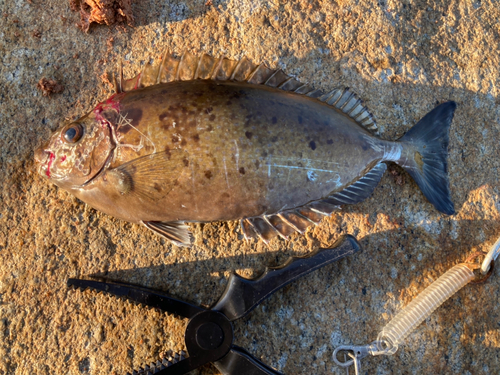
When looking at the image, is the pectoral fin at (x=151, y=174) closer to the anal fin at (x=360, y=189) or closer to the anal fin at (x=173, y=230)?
the anal fin at (x=173, y=230)

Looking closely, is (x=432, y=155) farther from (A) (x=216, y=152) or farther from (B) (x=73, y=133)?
(B) (x=73, y=133)

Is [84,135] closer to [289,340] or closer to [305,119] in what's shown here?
[305,119]

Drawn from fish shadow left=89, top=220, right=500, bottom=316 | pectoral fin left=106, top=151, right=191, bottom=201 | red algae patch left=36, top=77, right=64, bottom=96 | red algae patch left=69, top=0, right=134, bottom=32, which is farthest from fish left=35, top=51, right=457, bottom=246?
red algae patch left=69, top=0, right=134, bottom=32

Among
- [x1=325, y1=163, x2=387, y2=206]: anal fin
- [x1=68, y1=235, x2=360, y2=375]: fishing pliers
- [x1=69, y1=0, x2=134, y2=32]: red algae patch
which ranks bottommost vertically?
[x1=68, y1=235, x2=360, y2=375]: fishing pliers

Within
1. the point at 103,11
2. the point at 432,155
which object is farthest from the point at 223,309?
the point at 103,11

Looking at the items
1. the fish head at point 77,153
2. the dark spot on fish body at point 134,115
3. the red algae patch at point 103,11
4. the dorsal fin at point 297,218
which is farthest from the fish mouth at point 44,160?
the dorsal fin at point 297,218

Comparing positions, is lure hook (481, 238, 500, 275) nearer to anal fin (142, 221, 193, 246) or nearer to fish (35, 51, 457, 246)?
fish (35, 51, 457, 246)
